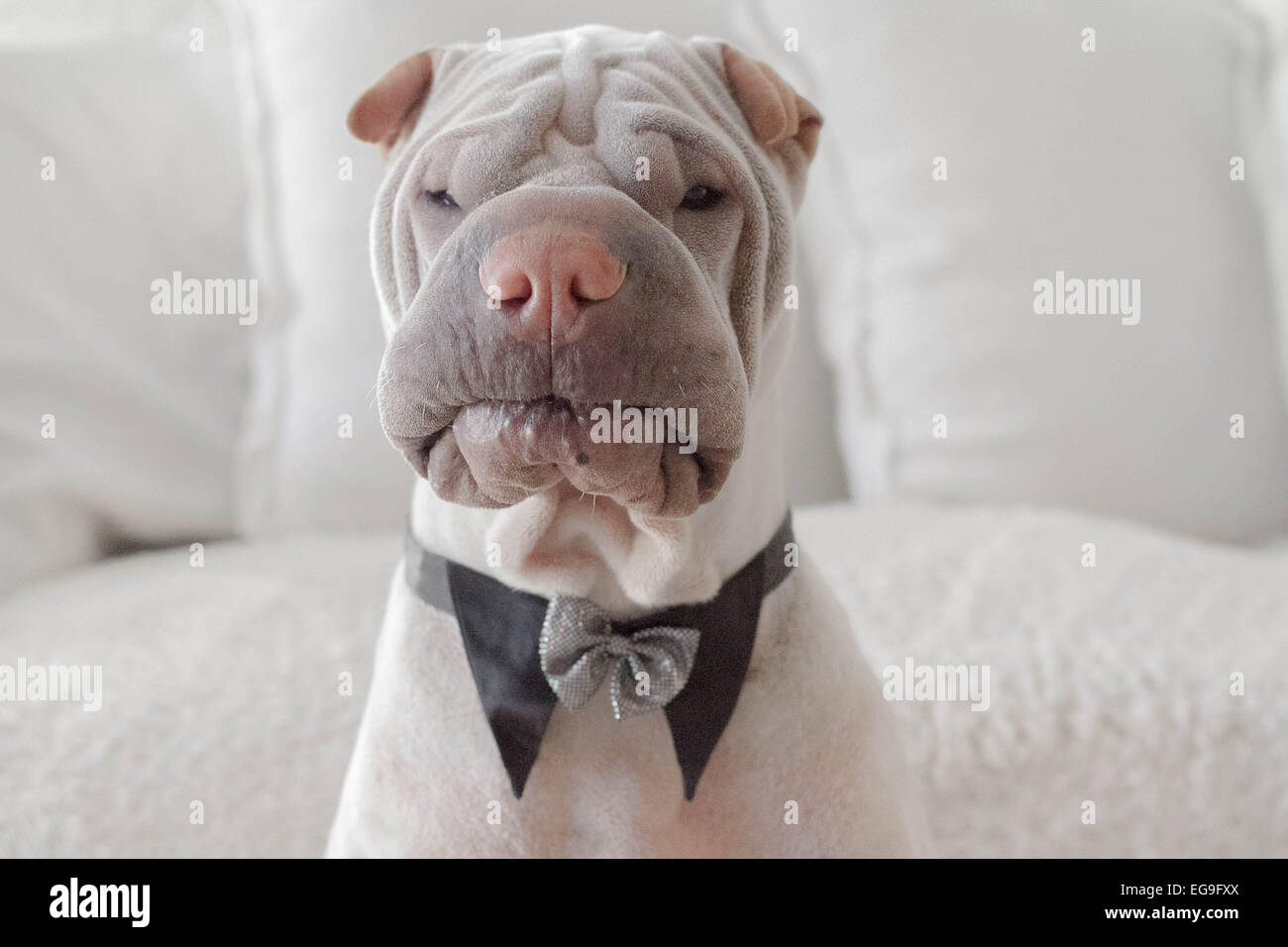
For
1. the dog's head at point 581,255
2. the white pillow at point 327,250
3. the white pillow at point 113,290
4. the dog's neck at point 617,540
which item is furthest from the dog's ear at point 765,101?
the white pillow at point 113,290

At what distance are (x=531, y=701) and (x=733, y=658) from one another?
139 mm

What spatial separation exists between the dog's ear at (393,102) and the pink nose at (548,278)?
0.26 m

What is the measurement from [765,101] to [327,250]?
0.79m

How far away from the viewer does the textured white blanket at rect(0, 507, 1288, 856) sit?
998mm

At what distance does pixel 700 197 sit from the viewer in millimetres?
707

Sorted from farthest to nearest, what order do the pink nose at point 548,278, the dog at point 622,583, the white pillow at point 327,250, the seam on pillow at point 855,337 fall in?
the seam on pillow at point 855,337
the white pillow at point 327,250
the dog at point 622,583
the pink nose at point 548,278

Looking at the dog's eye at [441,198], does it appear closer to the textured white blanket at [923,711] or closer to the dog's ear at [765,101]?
the dog's ear at [765,101]

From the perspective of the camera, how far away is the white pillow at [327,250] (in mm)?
1388

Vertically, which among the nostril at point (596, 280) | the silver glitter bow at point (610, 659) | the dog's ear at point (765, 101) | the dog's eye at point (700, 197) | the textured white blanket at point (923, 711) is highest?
the dog's ear at point (765, 101)

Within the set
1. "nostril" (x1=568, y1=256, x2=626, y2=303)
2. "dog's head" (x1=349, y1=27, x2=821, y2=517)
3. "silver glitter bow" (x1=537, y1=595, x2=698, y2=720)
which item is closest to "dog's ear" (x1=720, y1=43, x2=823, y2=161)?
"dog's head" (x1=349, y1=27, x2=821, y2=517)

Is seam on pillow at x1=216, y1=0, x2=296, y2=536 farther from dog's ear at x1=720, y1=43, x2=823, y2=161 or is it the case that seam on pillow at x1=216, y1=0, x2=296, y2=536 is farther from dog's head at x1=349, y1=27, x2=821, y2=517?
dog's ear at x1=720, y1=43, x2=823, y2=161

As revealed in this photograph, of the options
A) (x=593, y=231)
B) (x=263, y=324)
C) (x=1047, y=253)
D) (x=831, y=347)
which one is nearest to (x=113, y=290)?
(x=263, y=324)

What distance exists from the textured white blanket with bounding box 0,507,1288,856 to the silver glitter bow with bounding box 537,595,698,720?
41 cm
